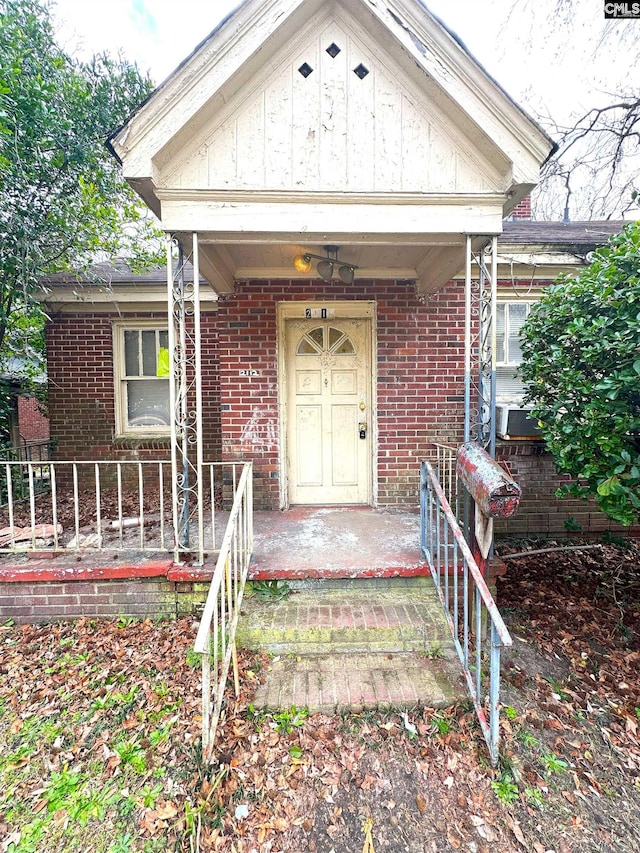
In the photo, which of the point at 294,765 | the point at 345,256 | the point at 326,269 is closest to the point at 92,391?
the point at 326,269

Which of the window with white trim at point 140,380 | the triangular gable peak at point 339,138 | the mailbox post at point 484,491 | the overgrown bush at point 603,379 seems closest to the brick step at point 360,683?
the mailbox post at point 484,491

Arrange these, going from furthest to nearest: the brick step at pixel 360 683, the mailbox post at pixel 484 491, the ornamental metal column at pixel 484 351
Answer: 1. the ornamental metal column at pixel 484 351
2. the mailbox post at pixel 484 491
3. the brick step at pixel 360 683

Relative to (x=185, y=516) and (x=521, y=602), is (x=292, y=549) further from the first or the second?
(x=521, y=602)

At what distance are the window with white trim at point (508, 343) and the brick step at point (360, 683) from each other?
3.75 m

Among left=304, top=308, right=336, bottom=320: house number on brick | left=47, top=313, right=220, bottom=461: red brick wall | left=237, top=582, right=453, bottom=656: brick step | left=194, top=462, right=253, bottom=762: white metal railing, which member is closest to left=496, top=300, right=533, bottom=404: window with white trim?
left=304, top=308, right=336, bottom=320: house number on brick

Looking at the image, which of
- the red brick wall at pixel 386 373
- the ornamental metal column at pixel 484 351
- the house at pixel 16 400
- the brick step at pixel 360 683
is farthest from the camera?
the house at pixel 16 400

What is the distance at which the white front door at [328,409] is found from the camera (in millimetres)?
4934

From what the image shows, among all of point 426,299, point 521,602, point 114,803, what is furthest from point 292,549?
point 426,299

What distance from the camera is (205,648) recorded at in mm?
1887

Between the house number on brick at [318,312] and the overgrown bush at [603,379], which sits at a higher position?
the house number on brick at [318,312]

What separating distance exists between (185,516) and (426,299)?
367 cm

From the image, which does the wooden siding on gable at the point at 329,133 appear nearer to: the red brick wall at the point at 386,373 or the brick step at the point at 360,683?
the red brick wall at the point at 386,373

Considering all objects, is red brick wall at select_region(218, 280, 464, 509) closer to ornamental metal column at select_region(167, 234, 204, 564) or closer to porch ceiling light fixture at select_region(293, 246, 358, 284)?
porch ceiling light fixture at select_region(293, 246, 358, 284)

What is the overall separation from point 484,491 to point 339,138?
9.43ft
